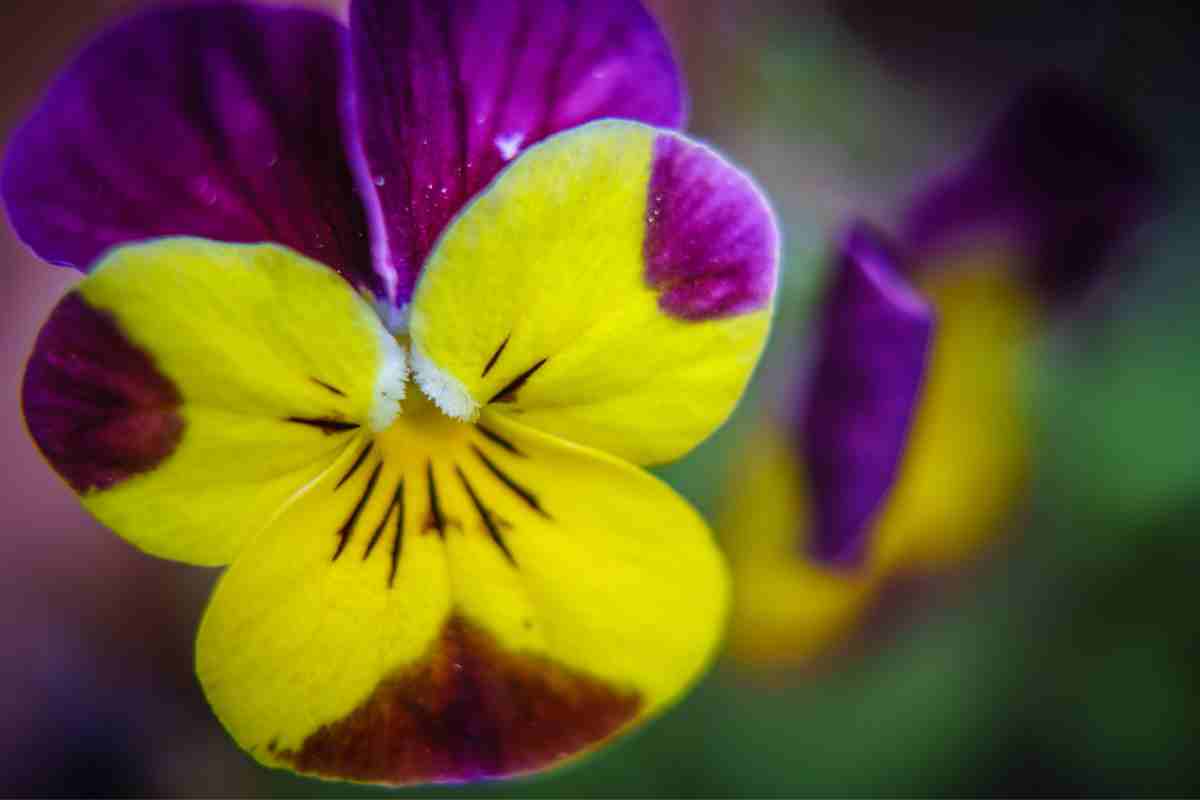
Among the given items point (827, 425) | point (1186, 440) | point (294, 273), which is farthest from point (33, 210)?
point (1186, 440)

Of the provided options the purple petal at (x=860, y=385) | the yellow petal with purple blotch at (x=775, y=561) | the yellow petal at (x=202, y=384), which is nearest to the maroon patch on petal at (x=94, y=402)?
the yellow petal at (x=202, y=384)

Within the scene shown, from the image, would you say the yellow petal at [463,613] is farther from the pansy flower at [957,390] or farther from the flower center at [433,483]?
the pansy flower at [957,390]

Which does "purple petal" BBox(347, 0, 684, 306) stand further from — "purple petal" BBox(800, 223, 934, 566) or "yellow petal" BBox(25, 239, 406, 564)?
"purple petal" BBox(800, 223, 934, 566)

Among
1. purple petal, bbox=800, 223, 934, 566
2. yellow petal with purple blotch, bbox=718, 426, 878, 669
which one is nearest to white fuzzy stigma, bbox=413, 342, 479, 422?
purple petal, bbox=800, 223, 934, 566

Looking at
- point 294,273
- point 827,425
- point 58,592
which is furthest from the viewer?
point 58,592

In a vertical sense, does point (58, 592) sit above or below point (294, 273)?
below

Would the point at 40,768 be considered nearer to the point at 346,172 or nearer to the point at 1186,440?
the point at 346,172

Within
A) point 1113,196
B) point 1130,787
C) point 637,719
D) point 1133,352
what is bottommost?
point 1130,787
